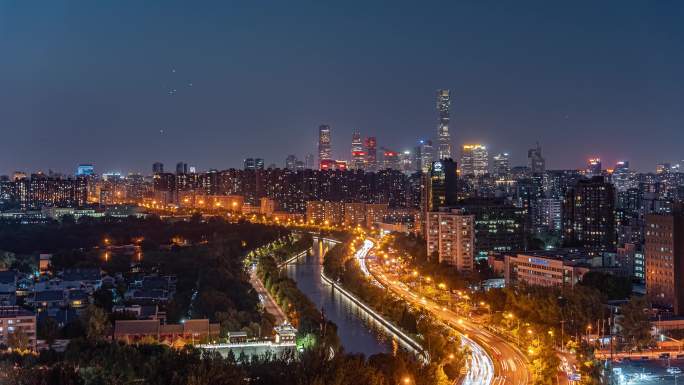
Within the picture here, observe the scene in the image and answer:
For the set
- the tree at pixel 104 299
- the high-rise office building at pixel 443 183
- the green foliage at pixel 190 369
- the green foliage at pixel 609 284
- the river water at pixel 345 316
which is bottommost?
the river water at pixel 345 316

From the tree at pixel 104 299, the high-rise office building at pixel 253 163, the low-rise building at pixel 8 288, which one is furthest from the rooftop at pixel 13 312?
the high-rise office building at pixel 253 163

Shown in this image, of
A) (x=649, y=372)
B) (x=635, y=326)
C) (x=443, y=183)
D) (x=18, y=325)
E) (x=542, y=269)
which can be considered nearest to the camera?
(x=649, y=372)

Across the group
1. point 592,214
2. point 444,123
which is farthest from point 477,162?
point 592,214

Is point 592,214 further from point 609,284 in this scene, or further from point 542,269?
point 609,284

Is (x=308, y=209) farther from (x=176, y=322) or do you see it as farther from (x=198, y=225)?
(x=176, y=322)

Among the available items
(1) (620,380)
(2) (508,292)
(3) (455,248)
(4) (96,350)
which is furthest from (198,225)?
(1) (620,380)

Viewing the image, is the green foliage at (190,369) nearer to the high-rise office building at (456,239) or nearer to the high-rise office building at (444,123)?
the high-rise office building at (456,239)
